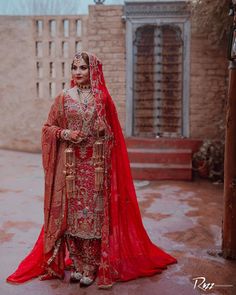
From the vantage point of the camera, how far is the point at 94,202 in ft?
10.1

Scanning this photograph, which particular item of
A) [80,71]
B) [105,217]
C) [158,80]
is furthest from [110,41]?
[105,217]

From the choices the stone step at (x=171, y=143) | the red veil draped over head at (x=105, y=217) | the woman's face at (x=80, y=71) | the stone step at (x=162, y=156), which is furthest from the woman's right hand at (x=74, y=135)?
the stone step at (x=171, y=143)

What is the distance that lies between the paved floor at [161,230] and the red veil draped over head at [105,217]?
124 mm

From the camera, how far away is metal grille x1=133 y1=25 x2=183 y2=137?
909 cm

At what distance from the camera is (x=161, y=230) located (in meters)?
4.71

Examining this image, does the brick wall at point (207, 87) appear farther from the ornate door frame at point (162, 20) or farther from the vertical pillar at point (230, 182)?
the vertical pillar at point (230, 182)

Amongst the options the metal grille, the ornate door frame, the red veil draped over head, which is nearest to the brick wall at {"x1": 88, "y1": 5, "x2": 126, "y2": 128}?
the ornate door frame

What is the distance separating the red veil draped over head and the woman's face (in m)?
0.05

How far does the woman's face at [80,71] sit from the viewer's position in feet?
9.68

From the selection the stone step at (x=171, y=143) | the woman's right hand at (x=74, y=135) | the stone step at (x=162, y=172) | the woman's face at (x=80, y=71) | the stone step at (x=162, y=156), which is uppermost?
the woman's face at (x=80, y=71)

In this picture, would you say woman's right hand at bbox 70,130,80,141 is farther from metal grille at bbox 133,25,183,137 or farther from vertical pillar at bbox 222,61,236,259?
metal grille at bbox 133,25,183,137

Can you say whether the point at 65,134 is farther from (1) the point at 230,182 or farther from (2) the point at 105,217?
(1) the point at 230,182

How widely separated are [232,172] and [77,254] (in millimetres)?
1669

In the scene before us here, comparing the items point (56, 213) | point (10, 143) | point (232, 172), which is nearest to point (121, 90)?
point (10, 143)
